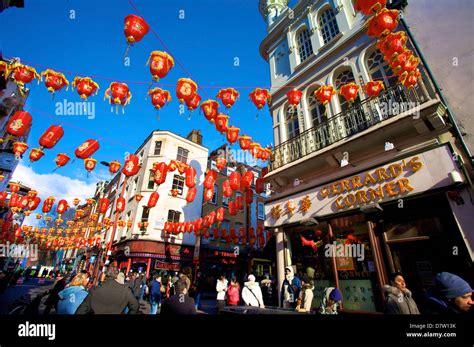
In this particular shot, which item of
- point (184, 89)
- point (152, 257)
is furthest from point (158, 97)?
point (152, 257)

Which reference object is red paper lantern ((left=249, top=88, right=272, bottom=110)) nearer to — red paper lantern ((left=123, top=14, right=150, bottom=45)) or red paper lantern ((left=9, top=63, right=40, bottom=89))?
red paper lantern ((left=123, top=14, right=150, bottom=45))

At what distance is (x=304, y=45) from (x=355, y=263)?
10.2 meters

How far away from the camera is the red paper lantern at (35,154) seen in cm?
812

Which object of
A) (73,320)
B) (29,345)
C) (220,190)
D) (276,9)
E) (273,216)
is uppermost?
(276,9)

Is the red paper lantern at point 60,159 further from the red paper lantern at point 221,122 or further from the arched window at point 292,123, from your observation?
the arched window at point 292,123

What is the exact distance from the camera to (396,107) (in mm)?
6180

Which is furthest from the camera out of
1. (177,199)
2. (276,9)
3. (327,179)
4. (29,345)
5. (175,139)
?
(175,139)

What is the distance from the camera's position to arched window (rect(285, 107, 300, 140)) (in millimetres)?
9691

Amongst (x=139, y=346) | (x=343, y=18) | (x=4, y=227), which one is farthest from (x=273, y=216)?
(x=4, y=227)

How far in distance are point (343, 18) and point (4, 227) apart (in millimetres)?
36108

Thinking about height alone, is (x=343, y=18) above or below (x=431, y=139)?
above

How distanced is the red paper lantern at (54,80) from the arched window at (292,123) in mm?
8420

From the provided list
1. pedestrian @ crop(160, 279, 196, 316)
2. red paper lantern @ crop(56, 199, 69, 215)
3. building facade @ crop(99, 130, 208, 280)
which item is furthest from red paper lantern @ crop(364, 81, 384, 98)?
red paper lantern @ crop(56, 199, 69, 215)

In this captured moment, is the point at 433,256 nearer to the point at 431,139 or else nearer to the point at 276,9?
the point at 431,139
